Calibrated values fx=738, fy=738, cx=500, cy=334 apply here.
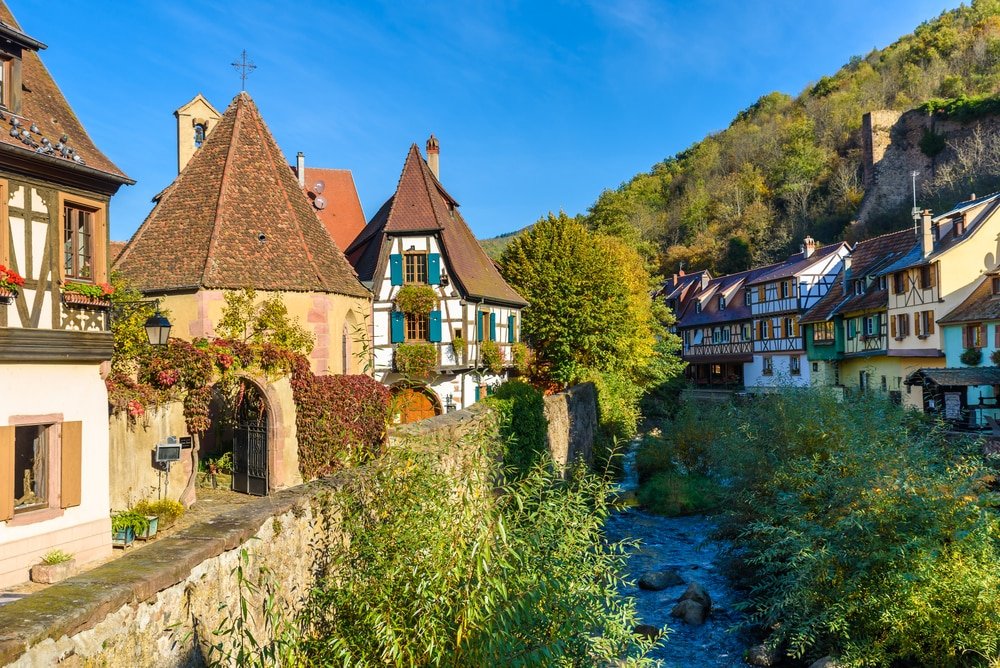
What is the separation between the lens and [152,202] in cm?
1983

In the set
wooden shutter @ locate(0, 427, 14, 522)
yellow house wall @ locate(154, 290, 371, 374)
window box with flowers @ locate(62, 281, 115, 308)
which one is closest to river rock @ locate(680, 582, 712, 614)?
yellow house wall @ locate(154, 290, 371, 374)

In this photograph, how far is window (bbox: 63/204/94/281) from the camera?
10922mm

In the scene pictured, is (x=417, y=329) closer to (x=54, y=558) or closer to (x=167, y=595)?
(x=54, y=558)

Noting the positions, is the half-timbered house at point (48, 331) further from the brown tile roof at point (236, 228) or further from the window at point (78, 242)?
the brown tile roof at point (236, 228)

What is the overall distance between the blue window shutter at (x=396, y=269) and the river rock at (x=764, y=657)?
1750 centimetres

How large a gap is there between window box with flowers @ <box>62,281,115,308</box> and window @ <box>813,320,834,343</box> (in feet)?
115

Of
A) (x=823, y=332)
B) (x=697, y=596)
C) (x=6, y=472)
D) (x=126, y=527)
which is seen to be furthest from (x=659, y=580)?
(x=823, y=332)

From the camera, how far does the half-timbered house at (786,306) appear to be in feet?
134

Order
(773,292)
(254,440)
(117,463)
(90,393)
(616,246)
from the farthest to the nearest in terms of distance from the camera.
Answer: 1. (773,292)
2. (616,246)
3. (254,440)
4. (117,463)
5. (90,393)

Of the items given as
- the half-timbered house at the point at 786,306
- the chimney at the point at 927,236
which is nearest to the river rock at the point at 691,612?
the chimney at the point at 927,236

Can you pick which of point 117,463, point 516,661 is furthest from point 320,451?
point 516,661

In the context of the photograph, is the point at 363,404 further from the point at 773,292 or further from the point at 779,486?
the point at 773,292

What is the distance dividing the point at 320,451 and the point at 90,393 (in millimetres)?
4742

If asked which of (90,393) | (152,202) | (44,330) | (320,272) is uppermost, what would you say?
(152,202)
